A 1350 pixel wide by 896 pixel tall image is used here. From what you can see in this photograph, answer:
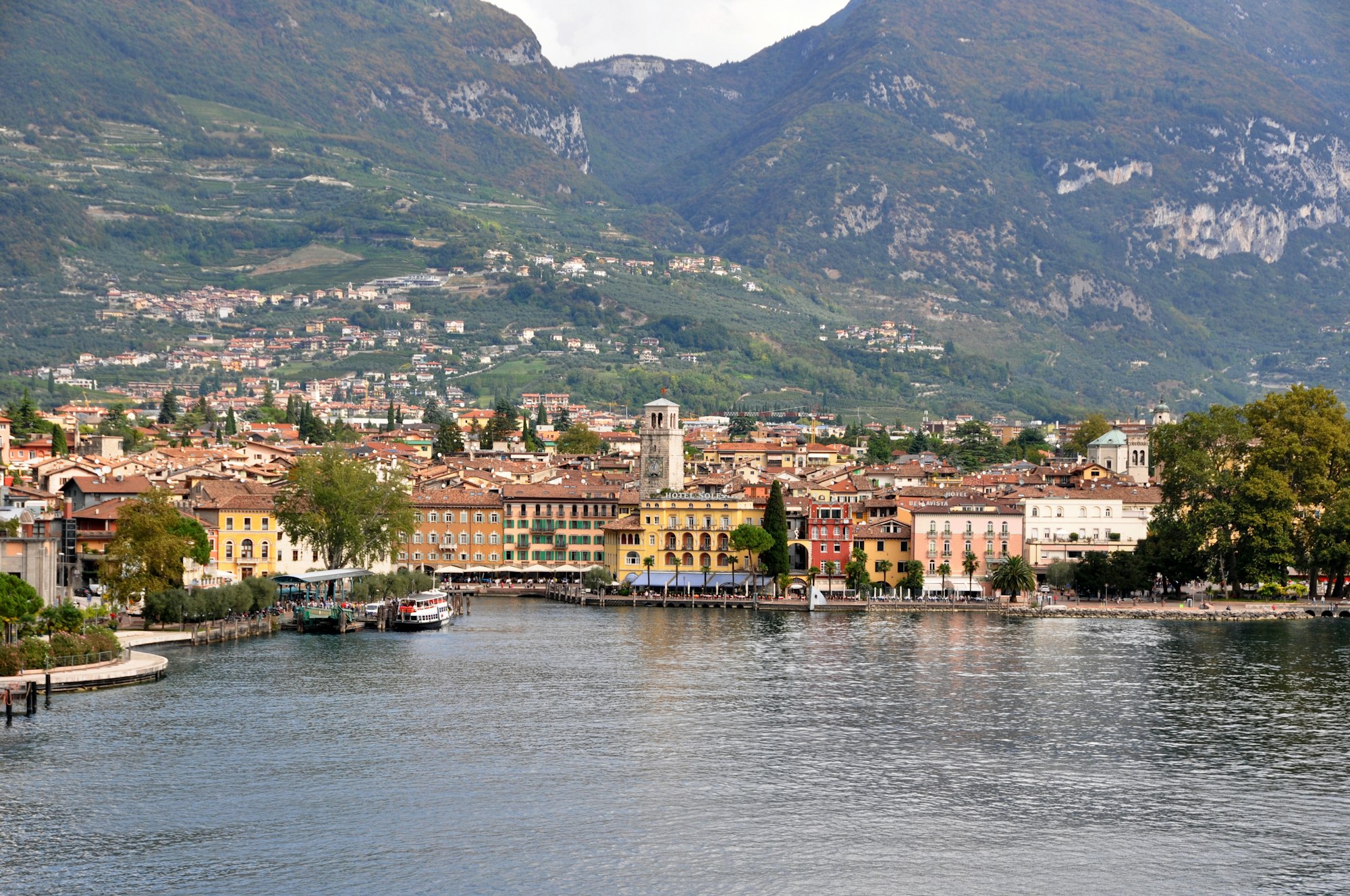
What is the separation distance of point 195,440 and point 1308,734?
109 meters

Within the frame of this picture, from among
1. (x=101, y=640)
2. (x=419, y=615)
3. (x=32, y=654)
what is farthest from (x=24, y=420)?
(x=32, y=654)

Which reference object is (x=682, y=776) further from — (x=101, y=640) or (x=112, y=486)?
(x=112, y=486)

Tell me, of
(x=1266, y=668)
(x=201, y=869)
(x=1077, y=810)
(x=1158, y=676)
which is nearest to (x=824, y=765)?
(x=1077, y=810)

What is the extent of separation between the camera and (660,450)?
105 m

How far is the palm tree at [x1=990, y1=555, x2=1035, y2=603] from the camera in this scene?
92625 millimetres

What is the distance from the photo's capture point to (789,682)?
59.2m

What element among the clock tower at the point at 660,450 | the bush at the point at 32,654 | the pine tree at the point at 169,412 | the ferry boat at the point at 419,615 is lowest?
the bush at the point at 32,654

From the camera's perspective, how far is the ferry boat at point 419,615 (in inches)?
3054

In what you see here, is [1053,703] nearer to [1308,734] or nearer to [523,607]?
[1308,734]

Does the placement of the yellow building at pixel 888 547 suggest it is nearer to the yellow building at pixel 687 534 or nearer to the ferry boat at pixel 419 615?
the yellow building at pixel 687 534

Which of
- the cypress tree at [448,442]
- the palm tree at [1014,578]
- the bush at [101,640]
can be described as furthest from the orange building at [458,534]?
the bush at [101,640]

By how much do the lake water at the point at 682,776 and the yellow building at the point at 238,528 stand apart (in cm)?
1640

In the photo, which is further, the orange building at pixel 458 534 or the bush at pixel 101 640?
the orange building at pixel 458 534

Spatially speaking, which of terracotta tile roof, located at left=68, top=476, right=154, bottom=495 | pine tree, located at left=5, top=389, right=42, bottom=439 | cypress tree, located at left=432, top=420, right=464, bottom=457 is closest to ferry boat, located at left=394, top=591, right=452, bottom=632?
A: terracotta tile roof, located at left=68, top=476, right=154, bottom=495
